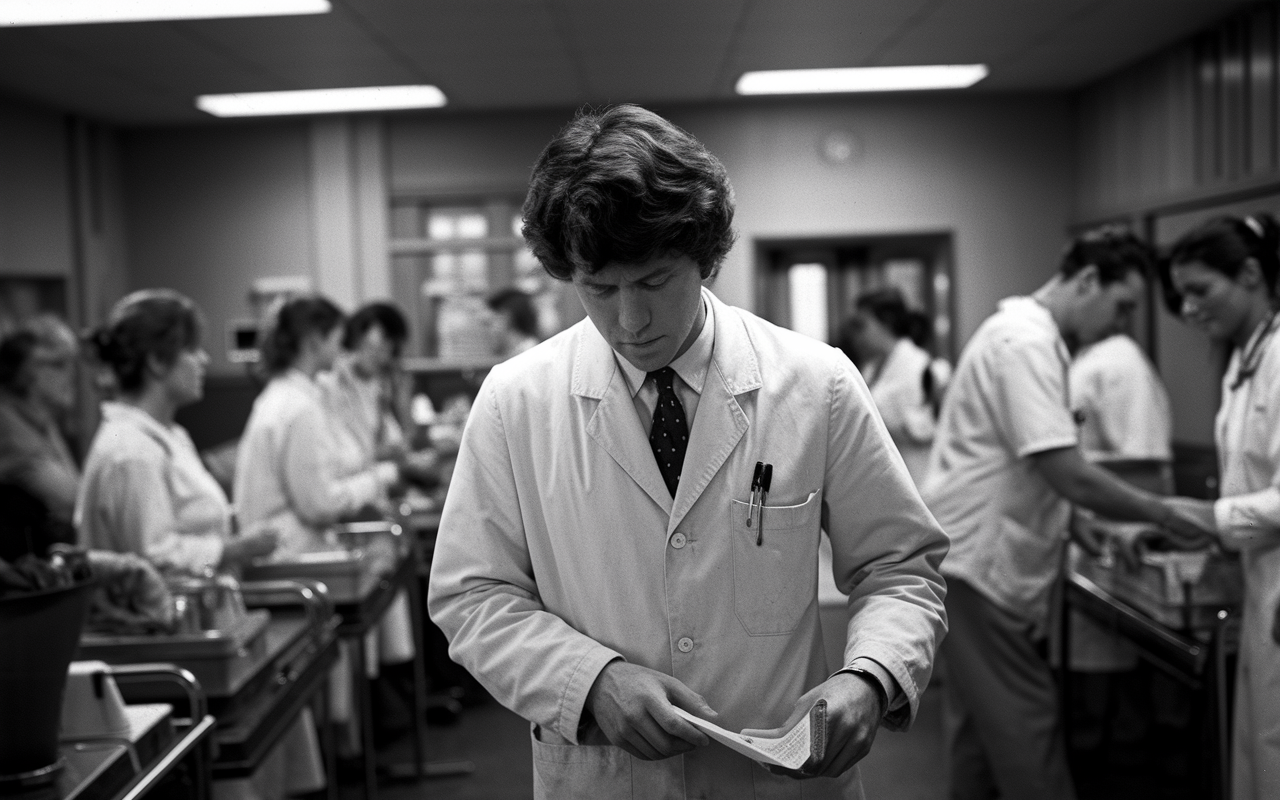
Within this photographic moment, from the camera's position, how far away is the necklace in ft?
7.89

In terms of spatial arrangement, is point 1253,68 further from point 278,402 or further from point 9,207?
point 9,207

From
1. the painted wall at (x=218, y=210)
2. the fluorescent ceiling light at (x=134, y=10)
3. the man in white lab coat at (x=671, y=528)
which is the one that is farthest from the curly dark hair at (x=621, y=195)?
the painted wall at (x=218, y=210)

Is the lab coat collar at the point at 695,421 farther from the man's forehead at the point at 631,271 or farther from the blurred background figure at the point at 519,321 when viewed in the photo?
the blurred background figure at the point at 519,321

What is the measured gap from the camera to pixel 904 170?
6.93 metres

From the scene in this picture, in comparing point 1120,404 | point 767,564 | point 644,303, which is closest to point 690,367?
point 644,303

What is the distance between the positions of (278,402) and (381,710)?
1.82m

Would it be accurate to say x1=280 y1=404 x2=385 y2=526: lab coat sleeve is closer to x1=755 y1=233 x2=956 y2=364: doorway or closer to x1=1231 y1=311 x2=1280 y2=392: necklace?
x1=1231 y1=311 x2=1280 y2=392: necklace

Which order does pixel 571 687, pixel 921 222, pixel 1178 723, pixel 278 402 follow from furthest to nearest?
pixel 921 222 < pixel 1178 723 < pixel 278 402 < pixel 571 687

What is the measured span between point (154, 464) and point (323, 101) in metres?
4.18

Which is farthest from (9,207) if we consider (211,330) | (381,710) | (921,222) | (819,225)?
(921,222)

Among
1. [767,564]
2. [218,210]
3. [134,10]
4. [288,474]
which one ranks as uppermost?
[134,10]

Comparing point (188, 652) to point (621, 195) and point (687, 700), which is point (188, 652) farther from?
point (621, 195)

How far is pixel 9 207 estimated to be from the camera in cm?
601

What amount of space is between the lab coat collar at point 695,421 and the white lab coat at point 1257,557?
136cm
